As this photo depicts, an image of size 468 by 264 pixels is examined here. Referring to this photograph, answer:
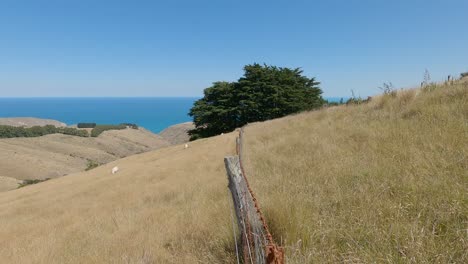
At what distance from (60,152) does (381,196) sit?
130 meters

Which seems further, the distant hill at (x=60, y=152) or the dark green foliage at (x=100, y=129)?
the dark green foliage at (x=100, y=129)

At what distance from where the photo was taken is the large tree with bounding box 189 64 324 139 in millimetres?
46094

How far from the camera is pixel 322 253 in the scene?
3.01 meters

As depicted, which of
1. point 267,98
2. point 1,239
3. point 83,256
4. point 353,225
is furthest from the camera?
point 267,98

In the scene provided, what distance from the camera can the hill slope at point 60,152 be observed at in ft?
280

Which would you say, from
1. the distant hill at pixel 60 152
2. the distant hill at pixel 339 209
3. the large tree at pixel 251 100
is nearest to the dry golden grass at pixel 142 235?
the distant hill at pixel 339 209

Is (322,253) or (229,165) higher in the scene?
(229,165)

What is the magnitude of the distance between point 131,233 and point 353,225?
15.8 ft

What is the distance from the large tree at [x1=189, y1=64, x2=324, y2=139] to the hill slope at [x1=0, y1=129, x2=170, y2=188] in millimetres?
56439

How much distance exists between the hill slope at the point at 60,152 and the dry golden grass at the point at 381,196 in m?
89.8

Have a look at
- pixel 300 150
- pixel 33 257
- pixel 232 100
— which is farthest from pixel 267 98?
pixel 33 257

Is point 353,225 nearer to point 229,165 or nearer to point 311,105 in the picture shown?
point 229,165

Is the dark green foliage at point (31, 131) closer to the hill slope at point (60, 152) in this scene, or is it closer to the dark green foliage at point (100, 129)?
the dark green foliage at point (100, 129)

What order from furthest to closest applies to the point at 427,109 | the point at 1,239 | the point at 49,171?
the point at 49,171
the point at 1,239
the point at 427,109
